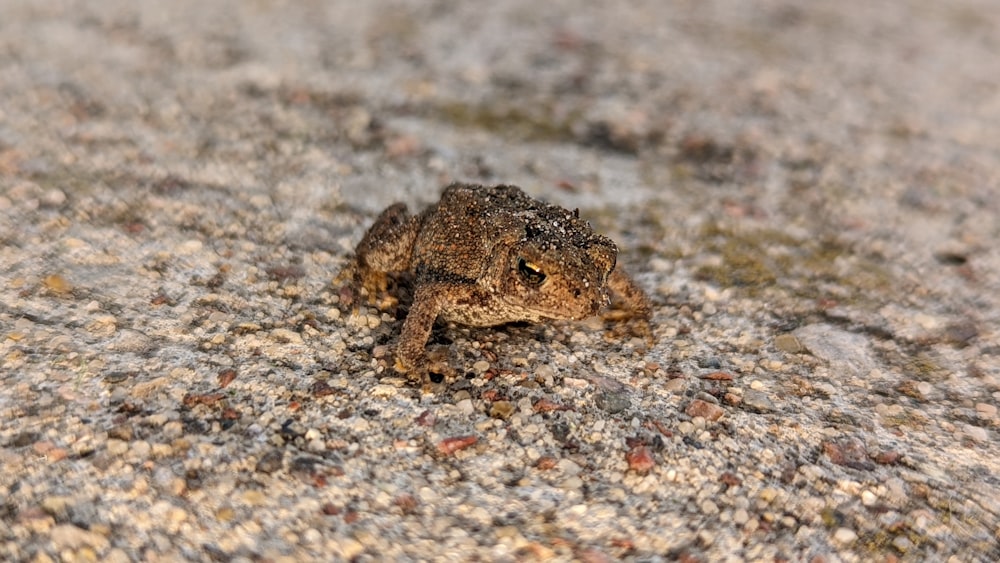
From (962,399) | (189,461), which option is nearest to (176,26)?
(189,461)

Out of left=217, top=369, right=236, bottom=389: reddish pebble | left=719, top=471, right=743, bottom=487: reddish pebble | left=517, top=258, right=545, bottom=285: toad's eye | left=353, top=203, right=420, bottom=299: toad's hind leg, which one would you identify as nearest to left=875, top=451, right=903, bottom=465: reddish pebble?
left=719, top=471, right=743, bottom=487: reddish pebble

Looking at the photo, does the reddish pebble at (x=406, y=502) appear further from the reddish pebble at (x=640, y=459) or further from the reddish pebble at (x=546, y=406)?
the reddish pebble at (x=640, y=459)

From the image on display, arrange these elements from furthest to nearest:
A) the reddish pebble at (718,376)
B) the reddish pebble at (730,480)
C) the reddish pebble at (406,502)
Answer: the reddish pebble at (718,376) < the reddish pebble at (730,480) < the reddish pebble at (406,502)

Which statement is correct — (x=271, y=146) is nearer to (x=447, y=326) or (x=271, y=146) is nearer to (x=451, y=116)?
(x=451, y=116)

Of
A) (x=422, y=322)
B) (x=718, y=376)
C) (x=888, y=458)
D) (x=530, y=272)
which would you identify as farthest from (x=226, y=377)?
(x=888, y=458)

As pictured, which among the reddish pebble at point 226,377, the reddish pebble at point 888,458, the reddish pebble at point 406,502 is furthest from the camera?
the reddish pebble at point 226,377

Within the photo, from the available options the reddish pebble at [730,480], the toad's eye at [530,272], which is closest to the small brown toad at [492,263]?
the toad's eye at [530,272]
